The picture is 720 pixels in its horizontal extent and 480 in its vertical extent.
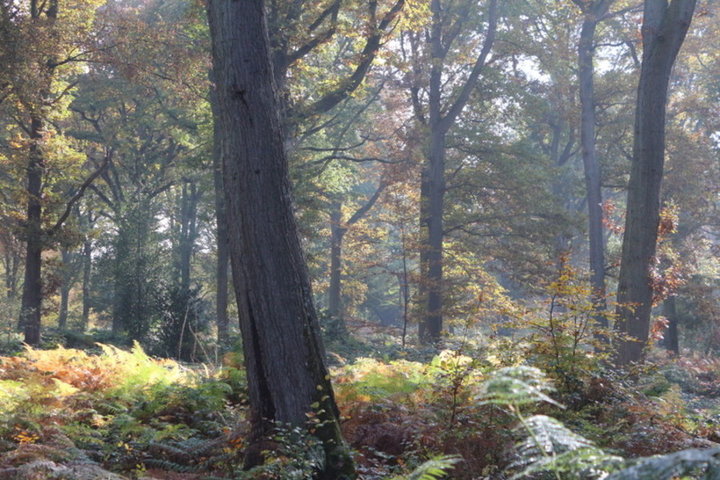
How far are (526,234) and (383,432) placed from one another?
17805mm

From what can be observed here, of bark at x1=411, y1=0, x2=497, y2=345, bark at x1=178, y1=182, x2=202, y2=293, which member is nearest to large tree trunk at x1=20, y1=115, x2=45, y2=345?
bark at x1=411, y1=0, x2=497, y2=345

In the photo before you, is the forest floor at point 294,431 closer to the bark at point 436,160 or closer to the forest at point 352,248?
the forest at point 352,248

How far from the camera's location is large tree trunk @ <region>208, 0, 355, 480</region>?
16.3 feet

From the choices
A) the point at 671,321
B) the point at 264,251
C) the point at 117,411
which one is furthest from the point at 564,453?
the point at 671,321

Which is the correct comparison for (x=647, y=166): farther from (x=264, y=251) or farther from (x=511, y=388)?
(x=511, y=388)

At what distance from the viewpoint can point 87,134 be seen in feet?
82.7

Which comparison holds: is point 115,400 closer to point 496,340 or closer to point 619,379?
point 496,340

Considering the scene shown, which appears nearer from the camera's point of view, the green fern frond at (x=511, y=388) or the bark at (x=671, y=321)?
the green fern frond at (x=511, y=388)

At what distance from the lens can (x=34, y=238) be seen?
15.5 metres

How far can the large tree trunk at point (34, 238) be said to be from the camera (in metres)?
15.5

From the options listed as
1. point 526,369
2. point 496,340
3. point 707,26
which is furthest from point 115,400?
point 707,26

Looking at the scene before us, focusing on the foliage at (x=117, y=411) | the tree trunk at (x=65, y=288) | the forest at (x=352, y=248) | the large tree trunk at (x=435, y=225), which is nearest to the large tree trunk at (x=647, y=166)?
the forest at (x=352, y=248)

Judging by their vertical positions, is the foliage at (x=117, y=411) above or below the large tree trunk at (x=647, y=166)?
below

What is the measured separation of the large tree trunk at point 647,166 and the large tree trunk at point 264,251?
21.3 ft
